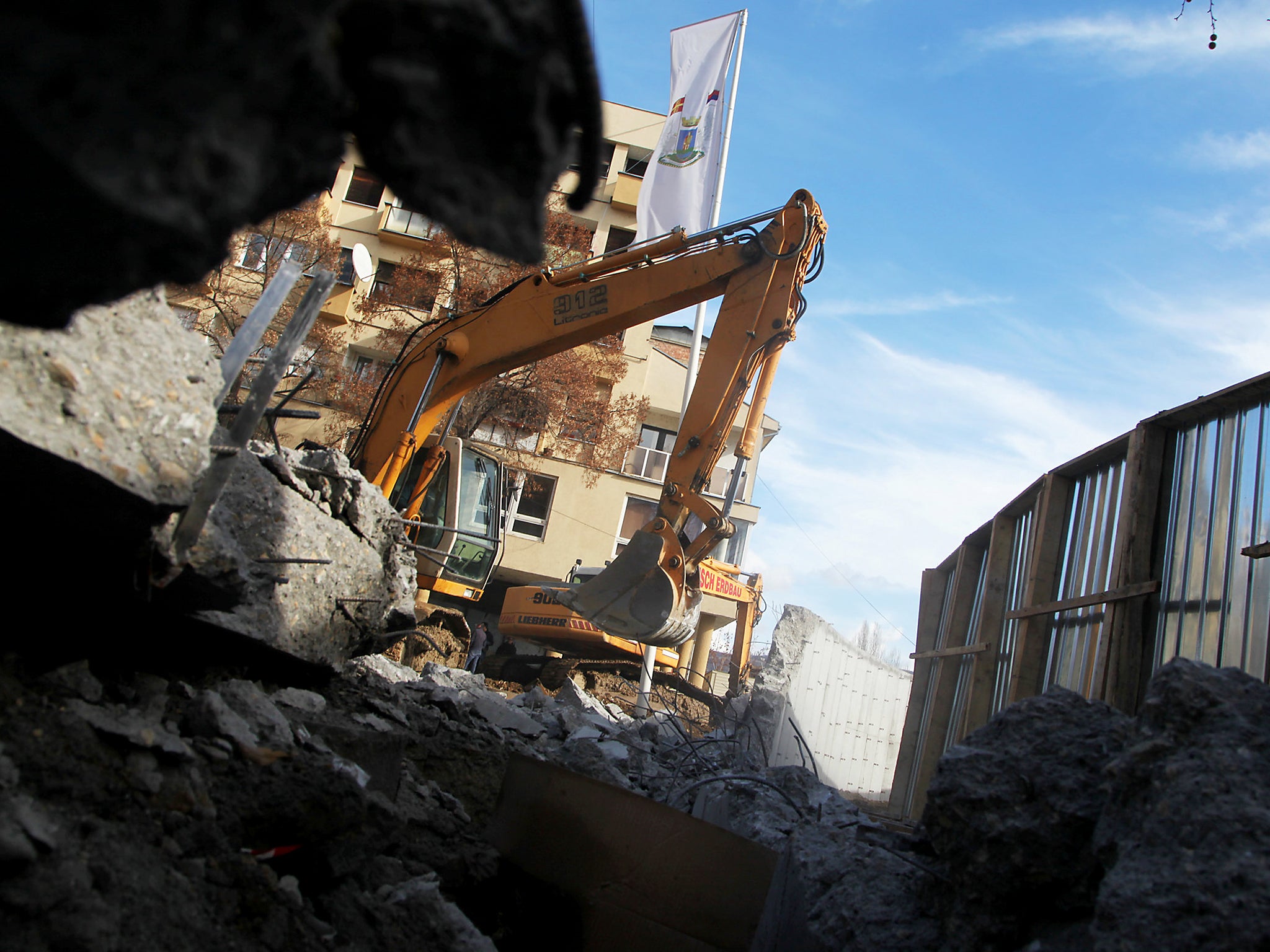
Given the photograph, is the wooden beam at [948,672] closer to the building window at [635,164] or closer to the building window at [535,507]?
the building window at [535,507]

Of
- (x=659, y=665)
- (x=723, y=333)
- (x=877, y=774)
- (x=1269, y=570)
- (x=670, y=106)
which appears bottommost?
(x=877, y=774)

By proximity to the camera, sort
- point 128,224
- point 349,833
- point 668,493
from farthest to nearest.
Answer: point 668,493 → point 349,833 → point 128,224

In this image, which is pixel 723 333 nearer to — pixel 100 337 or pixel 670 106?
pixel 100 337

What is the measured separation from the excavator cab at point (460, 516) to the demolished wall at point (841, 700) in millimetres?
5137

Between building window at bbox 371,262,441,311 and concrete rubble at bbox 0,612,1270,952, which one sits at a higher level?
building window at bbox 371,262,441,311

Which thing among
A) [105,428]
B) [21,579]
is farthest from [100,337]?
[21,579]

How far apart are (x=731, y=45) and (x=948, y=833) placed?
17.0 metres

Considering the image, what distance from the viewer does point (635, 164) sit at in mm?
28156

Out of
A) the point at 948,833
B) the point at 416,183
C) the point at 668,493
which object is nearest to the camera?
the point at 416,183

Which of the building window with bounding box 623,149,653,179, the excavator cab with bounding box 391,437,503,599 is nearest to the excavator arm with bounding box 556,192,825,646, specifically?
the excavator cab with bounding box 391,437,503,599

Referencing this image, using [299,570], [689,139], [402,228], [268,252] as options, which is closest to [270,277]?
[268,252]

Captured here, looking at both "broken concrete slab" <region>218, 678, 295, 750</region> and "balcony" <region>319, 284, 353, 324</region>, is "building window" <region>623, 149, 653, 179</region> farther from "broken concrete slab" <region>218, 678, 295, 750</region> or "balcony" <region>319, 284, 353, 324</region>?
"broken concrete slab" <region>218, 678, 295, 750</region>

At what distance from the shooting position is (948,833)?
2.98 meters

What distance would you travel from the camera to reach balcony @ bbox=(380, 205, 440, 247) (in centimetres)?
2508
